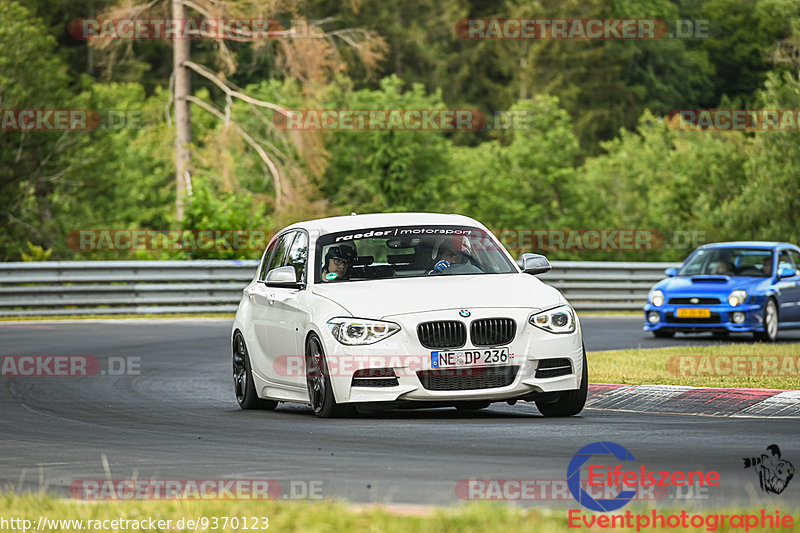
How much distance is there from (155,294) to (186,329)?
14.0 ft

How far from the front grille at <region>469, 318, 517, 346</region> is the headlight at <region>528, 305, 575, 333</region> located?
0.62 feet

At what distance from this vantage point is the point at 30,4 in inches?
1975

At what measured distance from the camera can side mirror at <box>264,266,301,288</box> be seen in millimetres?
11938

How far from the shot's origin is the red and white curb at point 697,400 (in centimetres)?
1158

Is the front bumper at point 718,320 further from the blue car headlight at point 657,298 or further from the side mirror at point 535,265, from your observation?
the side mirror at point 535,265

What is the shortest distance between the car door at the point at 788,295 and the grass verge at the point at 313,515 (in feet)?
54.4

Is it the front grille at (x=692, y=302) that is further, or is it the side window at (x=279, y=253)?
the front grille at (x=692, y=302)
